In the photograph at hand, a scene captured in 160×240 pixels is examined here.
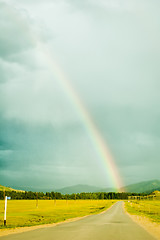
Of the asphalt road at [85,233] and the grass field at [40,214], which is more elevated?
the asphalt road at [85,233]

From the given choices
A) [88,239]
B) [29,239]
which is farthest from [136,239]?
[29,239]

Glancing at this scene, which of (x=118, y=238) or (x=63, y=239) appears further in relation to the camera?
(x=118, y=238)

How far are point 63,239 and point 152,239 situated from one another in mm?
5924

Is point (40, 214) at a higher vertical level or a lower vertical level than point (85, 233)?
lower

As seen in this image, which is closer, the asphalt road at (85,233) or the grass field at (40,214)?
the asphalt road at (85,233)

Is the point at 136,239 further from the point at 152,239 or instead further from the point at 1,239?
the point at 1,239

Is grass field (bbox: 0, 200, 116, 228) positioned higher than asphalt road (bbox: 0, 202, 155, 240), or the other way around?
asphalt road (bbox: 0, 202, 155, 240)

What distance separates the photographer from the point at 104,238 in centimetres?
1591

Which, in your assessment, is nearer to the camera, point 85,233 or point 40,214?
point 85,233

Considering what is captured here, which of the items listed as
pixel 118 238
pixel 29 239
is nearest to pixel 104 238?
pixel 118 238

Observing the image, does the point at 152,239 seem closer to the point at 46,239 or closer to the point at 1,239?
the point at 46,239

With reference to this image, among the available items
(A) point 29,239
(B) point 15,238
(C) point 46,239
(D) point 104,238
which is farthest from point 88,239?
(B) point 15,238

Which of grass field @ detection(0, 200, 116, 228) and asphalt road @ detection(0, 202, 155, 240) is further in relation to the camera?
grass field @ detection(0, 200, 116, 228)

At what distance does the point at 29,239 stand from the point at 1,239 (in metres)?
1.76
